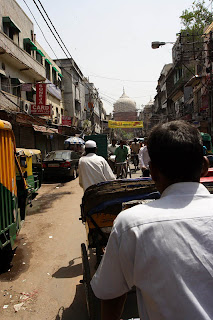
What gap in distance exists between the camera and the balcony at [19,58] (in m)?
16.5

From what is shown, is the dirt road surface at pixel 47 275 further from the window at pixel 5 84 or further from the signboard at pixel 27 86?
the signboard at pixel 27 86

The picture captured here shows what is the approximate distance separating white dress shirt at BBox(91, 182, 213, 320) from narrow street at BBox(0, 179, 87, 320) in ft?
7.63

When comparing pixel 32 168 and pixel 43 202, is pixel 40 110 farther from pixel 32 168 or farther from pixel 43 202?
pixel 43 202

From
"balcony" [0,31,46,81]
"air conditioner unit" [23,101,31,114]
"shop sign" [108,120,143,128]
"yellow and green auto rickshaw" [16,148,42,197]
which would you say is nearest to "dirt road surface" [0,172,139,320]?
"yellow and green auto rickshaw" [16,148,42,197]

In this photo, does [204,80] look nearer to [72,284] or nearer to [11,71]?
[11,71]

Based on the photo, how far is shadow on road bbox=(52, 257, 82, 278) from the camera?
3996 mm

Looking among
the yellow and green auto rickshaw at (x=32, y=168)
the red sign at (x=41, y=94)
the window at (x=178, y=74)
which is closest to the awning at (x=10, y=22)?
the red sign at (x=41, y=94)

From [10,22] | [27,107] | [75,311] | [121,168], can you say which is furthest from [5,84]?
[75,311]

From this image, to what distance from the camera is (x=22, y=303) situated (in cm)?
329

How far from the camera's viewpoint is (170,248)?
1016 mm

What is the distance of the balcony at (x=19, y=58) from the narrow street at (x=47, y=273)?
42.4 ft

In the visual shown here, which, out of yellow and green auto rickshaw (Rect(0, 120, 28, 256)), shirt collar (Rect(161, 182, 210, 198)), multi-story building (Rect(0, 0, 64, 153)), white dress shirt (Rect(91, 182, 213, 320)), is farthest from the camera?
multi-story building (Rect(0, 0, 64, 153))

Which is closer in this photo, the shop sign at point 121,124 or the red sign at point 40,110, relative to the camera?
the red sign at point 40,110

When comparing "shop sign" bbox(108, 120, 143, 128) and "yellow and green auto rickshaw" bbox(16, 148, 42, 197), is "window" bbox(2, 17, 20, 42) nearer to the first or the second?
"yellow and green auto rickshaw" bbox(16, 148, 42, 197)
